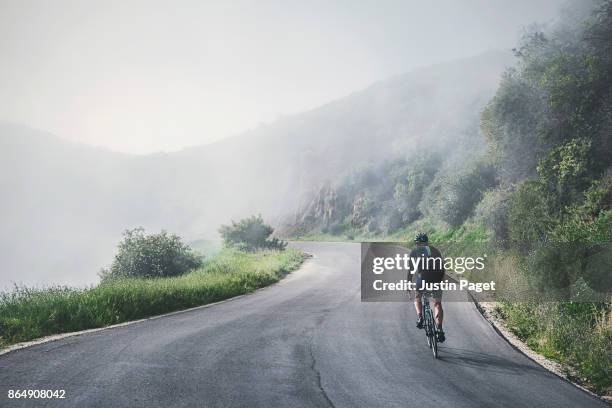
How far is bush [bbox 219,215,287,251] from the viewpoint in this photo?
1548 inches

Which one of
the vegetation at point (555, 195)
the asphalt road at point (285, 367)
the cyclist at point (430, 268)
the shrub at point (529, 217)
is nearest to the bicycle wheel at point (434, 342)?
the asphalt road at point (285, 367)

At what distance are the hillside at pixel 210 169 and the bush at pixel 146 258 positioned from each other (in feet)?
144

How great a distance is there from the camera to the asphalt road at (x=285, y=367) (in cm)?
536

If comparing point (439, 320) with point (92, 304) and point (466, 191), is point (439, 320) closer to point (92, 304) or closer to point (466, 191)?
point (92, 304)

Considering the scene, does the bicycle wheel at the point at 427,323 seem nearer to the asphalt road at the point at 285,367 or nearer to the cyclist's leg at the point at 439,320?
the cyclist's leg at the point at 439,320

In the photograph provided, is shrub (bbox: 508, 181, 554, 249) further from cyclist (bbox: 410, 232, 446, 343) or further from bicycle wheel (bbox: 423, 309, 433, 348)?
bicycle wheel (bbox: 423, 309, 433, 348)

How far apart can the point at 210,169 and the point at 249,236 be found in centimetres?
9127

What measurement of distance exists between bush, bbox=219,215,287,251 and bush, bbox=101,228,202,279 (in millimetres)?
16228

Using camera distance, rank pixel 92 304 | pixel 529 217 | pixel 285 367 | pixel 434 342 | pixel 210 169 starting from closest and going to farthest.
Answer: pixel 285 367 → pixel 434 342 → pixel 92 304 → pixel 529 217 → pixel 210 169

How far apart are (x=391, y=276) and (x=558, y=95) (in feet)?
41.4

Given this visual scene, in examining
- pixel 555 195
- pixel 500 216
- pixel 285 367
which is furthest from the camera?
pixel 500 216

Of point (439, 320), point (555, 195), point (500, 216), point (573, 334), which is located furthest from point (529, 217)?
point (439, 320)

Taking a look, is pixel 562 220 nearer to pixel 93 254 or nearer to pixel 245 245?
pixel 245 245

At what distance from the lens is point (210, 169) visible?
414 ft
